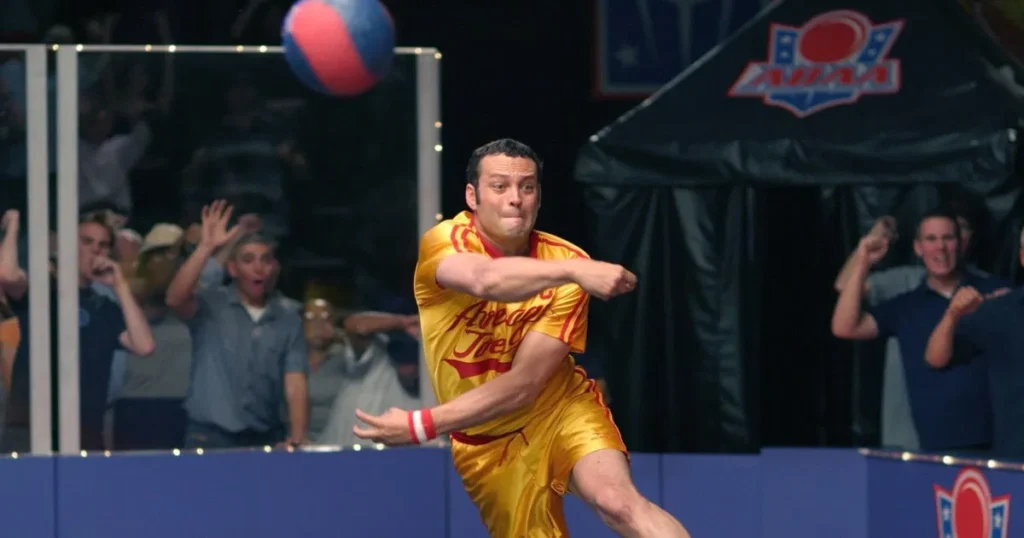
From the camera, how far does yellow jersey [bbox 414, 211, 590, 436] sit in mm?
6172

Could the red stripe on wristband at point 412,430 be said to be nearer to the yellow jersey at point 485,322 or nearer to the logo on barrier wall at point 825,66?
the yellow jersey at point 485,322

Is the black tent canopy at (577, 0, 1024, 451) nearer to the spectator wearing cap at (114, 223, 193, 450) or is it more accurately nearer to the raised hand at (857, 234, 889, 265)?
the raised hand at (857, 234, 889, 265)

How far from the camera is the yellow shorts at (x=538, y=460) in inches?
243

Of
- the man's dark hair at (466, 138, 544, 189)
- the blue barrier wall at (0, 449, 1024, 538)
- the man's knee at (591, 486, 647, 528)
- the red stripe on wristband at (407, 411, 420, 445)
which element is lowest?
the blue barrier wall at (0, 449, 1024, 538)

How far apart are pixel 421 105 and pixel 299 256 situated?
92cm

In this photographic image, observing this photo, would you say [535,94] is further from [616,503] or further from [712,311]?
[616,503]

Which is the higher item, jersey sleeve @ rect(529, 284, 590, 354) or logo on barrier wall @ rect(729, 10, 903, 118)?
logo on barrier wall @ rect(729, 10, 903, 118)

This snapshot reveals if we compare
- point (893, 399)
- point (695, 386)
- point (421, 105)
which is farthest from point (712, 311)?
point (421, 105)

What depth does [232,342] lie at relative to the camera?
8562 millimetres

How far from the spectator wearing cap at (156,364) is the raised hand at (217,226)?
123 millimetres

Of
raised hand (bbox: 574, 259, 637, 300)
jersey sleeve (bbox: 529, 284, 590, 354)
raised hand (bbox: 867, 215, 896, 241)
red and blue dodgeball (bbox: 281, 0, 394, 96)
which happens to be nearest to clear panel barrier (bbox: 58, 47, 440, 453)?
red and blue dodgeball (bbox: 281, 0, 394, 96)

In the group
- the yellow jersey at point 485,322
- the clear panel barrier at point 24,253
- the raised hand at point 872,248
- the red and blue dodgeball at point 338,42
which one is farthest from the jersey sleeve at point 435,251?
the raised hand at point 872,248

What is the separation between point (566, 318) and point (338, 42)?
2002mm

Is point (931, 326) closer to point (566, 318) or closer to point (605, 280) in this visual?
point (566, 318)
